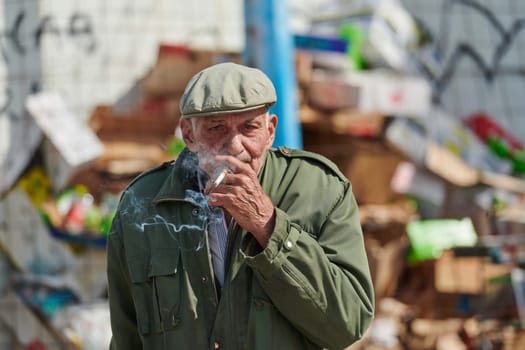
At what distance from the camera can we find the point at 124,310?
192 centimetres

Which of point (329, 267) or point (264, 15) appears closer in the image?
point (329, 267)

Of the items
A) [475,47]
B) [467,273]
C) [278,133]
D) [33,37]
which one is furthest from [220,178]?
[475,47]

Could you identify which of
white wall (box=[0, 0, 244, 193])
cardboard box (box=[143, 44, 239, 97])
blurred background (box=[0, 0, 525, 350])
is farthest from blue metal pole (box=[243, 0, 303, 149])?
white wall (box=[0, 0, 244, 193])

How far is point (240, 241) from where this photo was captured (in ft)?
5.77

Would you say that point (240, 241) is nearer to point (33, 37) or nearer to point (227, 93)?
point (227, 93)

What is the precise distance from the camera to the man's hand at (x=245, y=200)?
166 cm

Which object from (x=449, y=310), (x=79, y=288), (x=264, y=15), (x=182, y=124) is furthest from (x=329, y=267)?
(x=79, y=288)

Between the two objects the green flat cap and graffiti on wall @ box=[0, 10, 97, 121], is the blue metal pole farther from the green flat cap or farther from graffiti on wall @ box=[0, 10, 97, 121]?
the green flat cap

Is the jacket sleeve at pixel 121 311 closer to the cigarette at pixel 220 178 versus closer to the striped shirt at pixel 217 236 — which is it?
the striped shirt at pixel 217 236

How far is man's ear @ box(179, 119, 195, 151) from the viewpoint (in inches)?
71.9

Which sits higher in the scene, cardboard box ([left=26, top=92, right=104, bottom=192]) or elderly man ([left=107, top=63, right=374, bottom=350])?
elderly man ([left=107, top=63, right=374, bottom=350])

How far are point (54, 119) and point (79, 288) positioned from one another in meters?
1.14

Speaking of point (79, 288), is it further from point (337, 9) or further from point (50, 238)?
point (337, 9)

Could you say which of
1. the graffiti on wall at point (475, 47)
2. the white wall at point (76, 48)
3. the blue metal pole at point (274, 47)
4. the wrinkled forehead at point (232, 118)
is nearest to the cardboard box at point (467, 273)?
the blue metal pole at point (274, 47)
